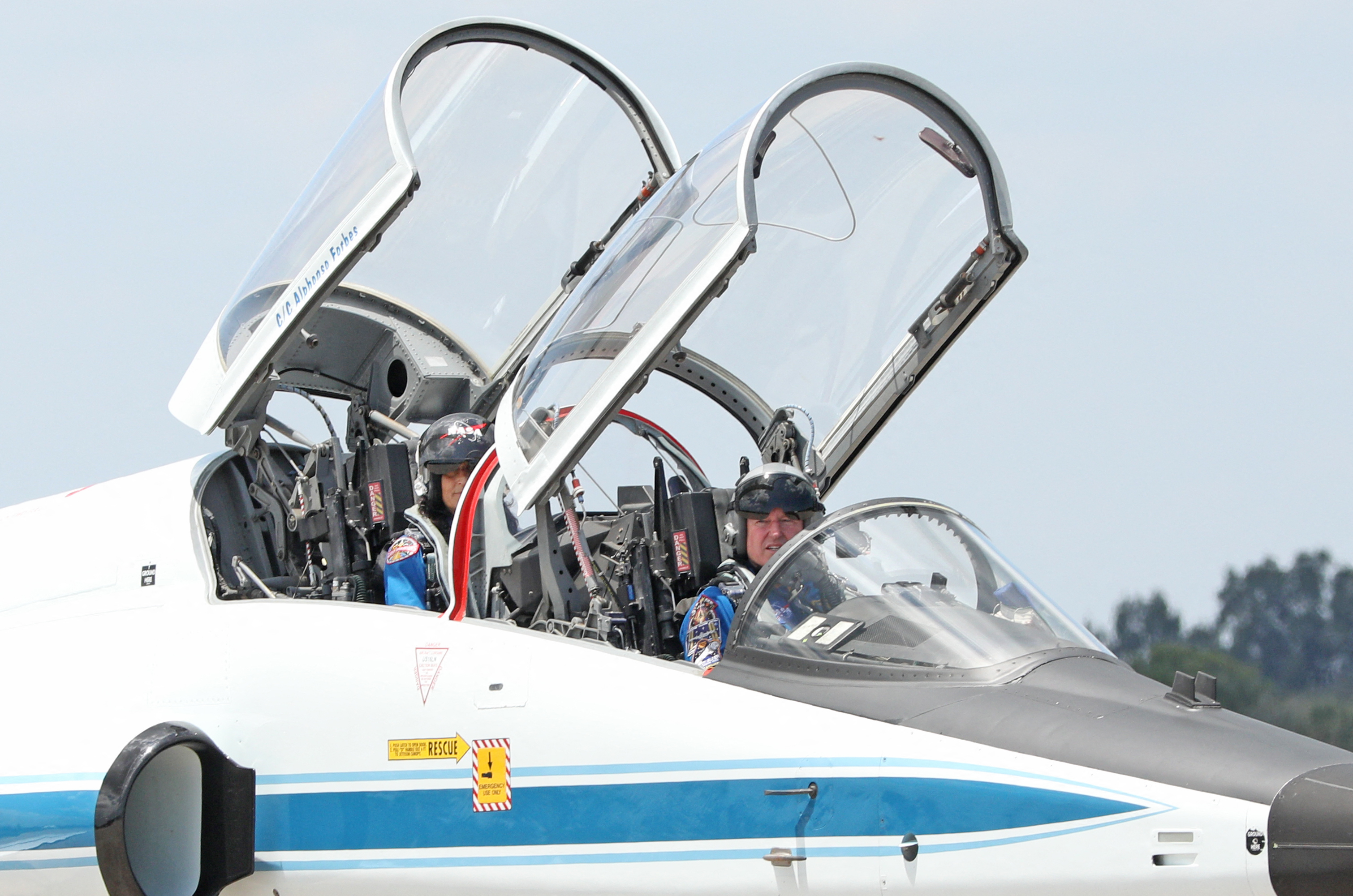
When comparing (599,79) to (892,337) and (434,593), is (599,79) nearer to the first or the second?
(892,337)

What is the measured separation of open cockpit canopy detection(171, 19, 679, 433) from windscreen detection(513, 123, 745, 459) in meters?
2.04

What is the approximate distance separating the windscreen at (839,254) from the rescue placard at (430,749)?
7.39ft

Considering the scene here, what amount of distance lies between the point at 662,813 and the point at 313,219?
12.6ft

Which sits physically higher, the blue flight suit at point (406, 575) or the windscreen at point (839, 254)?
the windscreen at point (839, 254)

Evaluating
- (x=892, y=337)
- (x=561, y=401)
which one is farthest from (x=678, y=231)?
(x=892, y=337)

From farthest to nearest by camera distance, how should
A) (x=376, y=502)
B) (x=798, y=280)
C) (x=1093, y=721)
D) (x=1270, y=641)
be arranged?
1. (x=1270, y=641)
2. (x=376, y=502)
3. (x=798, y=280)
4. (x=1093, y=721)

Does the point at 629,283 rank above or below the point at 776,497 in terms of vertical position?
above

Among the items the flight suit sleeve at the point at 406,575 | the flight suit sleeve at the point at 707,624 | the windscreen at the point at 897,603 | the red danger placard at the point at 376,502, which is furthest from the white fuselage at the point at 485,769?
the red danger placard at the point at 376,502

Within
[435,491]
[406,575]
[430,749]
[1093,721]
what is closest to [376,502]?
[435,491]

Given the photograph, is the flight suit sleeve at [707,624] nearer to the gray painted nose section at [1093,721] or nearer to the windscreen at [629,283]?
the gray painted nose section at [1093,721]

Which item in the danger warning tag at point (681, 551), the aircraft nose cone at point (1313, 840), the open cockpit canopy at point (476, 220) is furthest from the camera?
the open cockpit canopy at point (476, 220)

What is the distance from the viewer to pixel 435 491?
7.65 meters

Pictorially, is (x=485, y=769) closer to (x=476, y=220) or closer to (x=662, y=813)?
(x=662, y=813)

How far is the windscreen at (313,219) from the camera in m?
7.44
